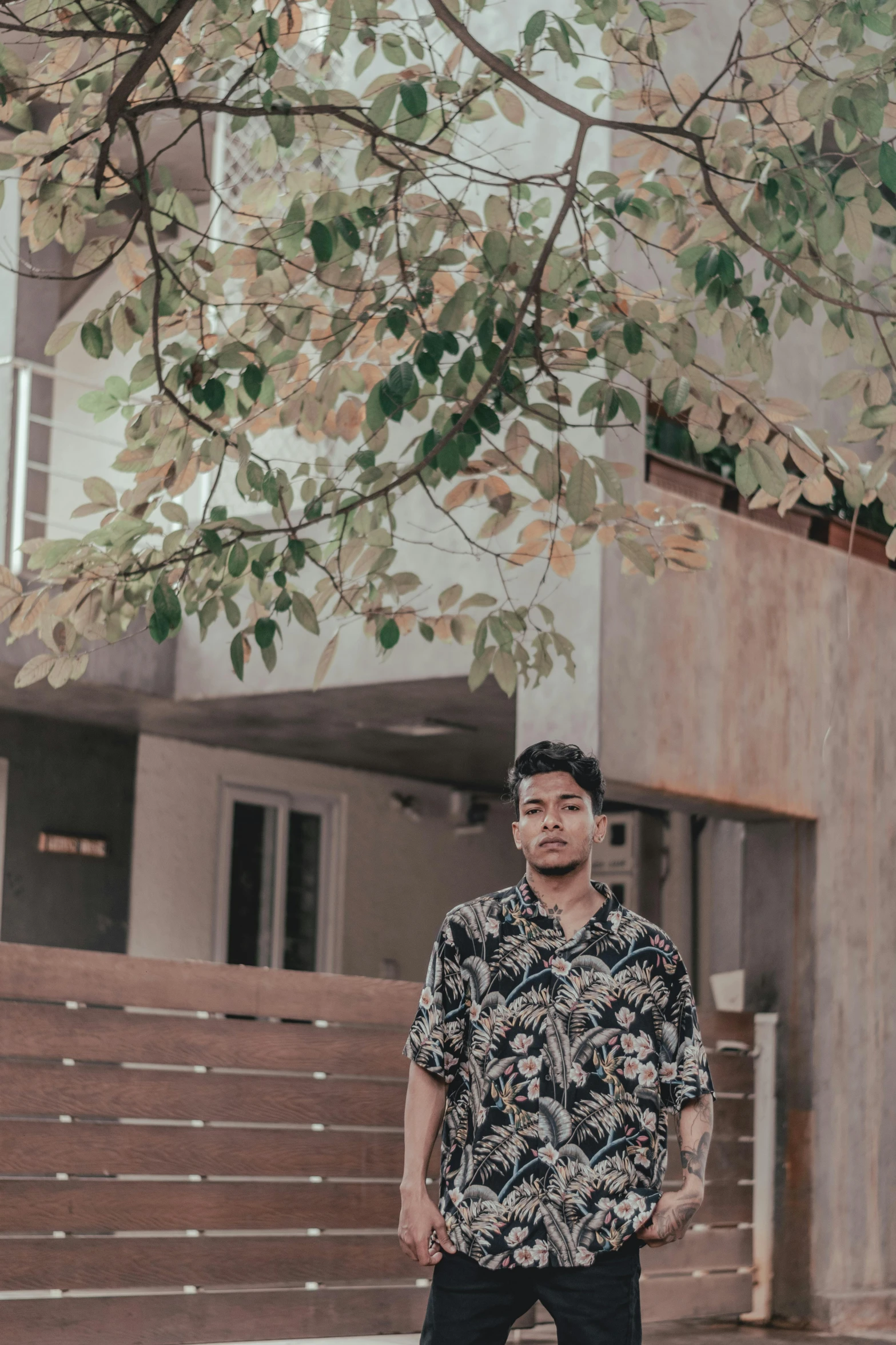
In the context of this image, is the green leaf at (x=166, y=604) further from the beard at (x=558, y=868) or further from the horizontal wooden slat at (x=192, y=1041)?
the beard at (x=558, y=868)

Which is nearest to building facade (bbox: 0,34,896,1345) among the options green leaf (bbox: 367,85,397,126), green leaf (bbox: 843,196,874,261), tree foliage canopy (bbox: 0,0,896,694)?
tree foliage canopy (bbox: 0,0,896,694)

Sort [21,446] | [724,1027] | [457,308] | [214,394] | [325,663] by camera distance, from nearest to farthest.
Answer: [457,308] < [214,394] < [325,663] < [724,1027] < [21,446]

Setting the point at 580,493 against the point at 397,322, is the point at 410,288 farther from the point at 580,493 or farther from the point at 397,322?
the point at 580,493

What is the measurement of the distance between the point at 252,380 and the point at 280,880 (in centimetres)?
732

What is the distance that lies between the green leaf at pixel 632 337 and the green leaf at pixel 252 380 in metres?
1.00

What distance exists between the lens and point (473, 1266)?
11.2 feet

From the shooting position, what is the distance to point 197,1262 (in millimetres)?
6191

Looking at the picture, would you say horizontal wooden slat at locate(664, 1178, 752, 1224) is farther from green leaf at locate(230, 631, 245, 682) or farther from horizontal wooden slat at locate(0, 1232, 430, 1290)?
green leaf at locate(230, 631, 245, 682)

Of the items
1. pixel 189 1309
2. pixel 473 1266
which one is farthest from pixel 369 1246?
pixel 473 1266

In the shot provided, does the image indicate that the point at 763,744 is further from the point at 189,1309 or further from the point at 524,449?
the point at 189,1309

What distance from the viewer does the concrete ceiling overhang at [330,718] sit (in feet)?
30.8

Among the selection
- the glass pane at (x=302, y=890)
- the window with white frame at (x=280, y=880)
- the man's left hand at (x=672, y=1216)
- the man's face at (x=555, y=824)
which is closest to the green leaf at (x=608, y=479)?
the man's face at (x=555, y=824)

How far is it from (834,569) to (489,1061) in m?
6.02

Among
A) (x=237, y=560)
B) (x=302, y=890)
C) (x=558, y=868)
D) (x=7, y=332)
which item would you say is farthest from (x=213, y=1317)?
(x=302, y=890)
